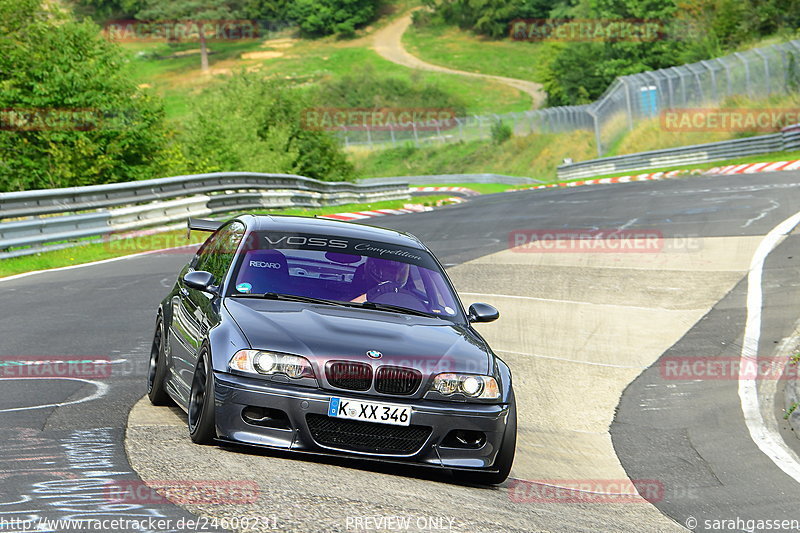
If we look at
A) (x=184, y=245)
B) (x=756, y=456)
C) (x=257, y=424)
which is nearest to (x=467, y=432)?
(x=257, y=424)

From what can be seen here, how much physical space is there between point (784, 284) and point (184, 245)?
429 inches

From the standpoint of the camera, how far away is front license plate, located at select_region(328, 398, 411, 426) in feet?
20.6

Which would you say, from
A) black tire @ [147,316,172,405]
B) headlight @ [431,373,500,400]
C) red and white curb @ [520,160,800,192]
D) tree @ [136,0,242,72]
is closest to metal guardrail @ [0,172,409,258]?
black tire @ [147,316,172,405]

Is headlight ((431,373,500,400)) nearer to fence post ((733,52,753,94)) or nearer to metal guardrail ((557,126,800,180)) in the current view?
metal guardrail ((557,126,800,180))

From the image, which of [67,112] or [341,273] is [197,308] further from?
[67,112]

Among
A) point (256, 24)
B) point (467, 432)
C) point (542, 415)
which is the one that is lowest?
point (256, 24)

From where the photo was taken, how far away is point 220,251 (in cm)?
816

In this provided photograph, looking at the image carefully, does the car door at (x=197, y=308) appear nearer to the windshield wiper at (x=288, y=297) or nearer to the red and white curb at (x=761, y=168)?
the windshield wiper at (x=288, y=297)

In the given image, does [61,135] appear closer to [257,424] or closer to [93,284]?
[93,284]

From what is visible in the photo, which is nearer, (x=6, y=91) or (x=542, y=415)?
(x=542, y=415)

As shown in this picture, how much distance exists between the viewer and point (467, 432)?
21.6 feet

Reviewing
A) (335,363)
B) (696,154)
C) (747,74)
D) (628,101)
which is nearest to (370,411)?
(335,363)

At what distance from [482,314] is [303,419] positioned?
1.95 metres

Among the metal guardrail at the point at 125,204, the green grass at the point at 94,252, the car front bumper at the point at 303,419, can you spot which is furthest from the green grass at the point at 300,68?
the car front bumper at the point at 303,419
